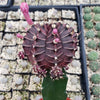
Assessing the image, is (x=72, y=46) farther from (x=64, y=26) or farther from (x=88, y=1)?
(x=88, y=1)

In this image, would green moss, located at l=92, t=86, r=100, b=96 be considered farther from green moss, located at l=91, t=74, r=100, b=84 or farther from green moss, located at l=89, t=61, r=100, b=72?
green moss, located at l=89, t=61, r=100, b=72

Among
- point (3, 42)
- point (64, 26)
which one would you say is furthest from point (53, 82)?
point (3, 42)

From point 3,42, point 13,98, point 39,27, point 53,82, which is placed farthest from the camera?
point 3,42

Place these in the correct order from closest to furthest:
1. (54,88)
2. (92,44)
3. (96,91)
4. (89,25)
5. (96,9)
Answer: (54,88) < (96,91) < (92,44) < (89,25) < (96,9)

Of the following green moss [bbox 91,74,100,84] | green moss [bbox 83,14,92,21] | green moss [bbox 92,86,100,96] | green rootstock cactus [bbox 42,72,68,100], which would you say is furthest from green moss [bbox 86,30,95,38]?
green rootstock cactus [bbox 42,72,68,100]

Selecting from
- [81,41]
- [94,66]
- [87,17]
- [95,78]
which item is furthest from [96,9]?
[95,78]

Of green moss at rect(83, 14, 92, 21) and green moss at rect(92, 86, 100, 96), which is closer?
green moss at rect(92, 86, 100, 96)

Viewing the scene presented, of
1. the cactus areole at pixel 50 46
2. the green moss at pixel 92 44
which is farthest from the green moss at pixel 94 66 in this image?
the cactus areole at pixel 50 46

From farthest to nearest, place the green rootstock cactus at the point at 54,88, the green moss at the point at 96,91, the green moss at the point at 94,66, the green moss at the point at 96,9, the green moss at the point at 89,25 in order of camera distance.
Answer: the green moss at the point at 96,9 < the green moss at the point at 89,25 < the green moss at the point at 94,66 < the green moss at the point at 96,91 < the green rootstock cactus at the point at 54,88

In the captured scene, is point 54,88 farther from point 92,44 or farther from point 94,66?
point 92,44

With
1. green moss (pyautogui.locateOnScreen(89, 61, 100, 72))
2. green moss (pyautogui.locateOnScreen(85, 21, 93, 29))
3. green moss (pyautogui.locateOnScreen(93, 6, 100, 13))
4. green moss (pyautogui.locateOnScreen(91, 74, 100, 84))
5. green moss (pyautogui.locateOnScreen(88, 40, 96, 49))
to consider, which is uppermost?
green moss (pyautogui.locateOnScreen(93, 6, 100, 13))

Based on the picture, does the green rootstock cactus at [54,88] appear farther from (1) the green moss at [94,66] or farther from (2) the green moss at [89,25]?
(2) the green moss at [89,25]
